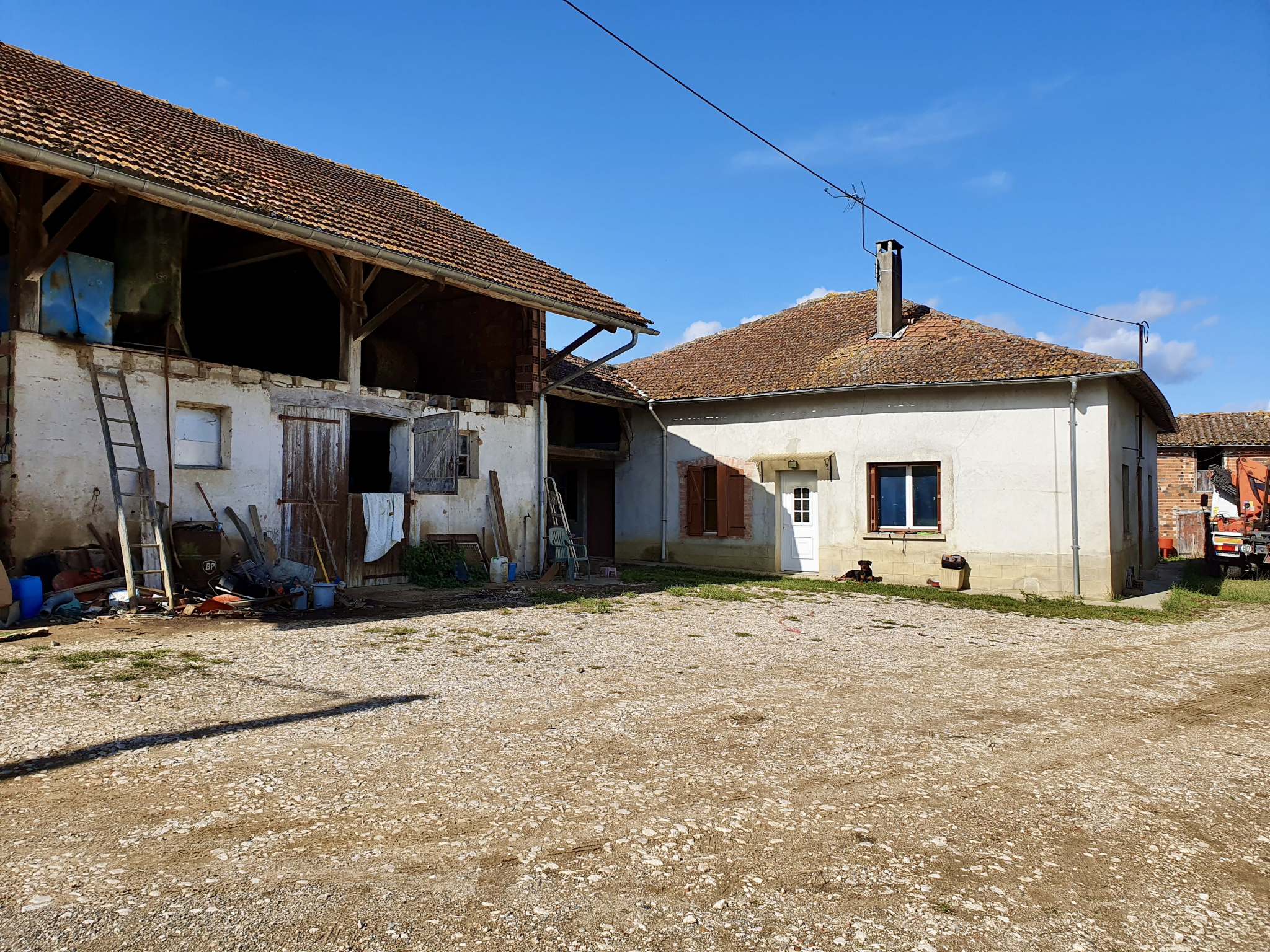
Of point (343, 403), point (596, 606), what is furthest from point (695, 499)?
point (343, 403)

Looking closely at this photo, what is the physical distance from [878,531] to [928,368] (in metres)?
2.98

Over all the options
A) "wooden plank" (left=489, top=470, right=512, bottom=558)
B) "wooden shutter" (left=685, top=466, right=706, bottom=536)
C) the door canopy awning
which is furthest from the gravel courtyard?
"wooden shutter" (left=685, top=466, right=706, bottom=536)

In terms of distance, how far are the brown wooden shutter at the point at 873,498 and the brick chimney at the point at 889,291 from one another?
282 cm

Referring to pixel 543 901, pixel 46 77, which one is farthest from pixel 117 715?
pixel 46 77

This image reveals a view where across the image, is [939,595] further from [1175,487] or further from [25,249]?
[1175,487]

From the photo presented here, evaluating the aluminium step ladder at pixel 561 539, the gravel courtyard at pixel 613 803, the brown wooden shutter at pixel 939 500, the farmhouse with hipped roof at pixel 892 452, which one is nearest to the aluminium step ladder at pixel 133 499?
the gravel courtyard at pixel 613 803

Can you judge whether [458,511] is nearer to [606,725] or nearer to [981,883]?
[606,725]

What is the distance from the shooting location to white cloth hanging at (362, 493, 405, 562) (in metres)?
11.7

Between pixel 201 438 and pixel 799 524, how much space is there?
10392 mm

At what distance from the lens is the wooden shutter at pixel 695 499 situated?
17688 millimetres

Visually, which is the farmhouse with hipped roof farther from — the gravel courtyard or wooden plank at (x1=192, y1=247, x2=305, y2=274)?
wooden plank at (x1=192, y1=247, x2=305, y2=274)

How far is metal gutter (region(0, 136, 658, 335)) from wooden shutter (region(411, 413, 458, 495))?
1911 mm

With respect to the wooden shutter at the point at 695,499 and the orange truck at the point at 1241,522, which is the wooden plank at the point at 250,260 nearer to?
the wooden shutter at the point at 695,499

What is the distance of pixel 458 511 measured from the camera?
1312 centimetres
